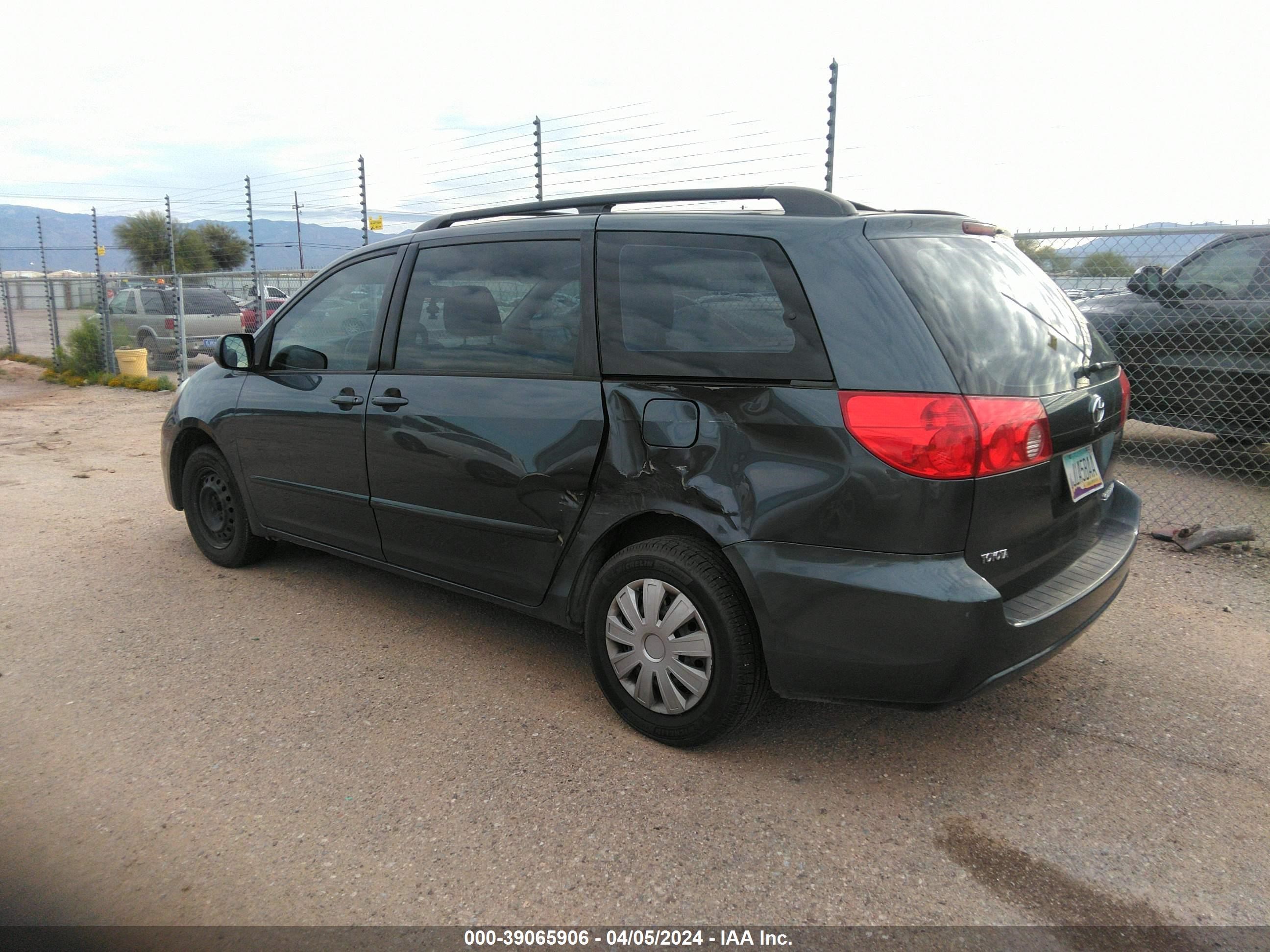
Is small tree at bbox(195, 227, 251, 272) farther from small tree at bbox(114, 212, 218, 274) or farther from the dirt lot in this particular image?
the dirt lot

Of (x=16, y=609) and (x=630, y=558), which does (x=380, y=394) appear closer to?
(x=630, y=558)

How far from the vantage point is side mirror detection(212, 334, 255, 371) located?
177 inches

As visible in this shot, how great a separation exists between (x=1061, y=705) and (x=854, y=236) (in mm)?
1946

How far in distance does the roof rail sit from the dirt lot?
171cm

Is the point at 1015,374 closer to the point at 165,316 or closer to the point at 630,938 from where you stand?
the point at 630,938

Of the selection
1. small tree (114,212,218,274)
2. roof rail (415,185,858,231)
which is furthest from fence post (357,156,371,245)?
small tree (114,212,218,274)

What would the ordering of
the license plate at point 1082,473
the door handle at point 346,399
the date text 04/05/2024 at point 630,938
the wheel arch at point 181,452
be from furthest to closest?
the wheel arch at point 181,452, the door handle at point 346,399, the license plate at point 1082,473, the date text 04/05/2024 at point 630,938

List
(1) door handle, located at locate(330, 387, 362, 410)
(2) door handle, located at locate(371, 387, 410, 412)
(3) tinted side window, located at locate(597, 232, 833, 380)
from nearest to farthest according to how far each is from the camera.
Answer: (3) tinted side window, located at locate(597, 232, 833, 380) → (2) door handle, located at locate(371, 387, 410, 412) → (1) door handle, located at locate(330, 387, 362, 410)

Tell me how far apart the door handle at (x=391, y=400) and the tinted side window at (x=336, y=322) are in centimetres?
26

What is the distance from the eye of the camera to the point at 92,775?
292cm

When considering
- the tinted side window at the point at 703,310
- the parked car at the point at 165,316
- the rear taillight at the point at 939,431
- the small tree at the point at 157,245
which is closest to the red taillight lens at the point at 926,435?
the rear taillight at the point at 939,431

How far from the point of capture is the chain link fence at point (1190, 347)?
6.10 metres

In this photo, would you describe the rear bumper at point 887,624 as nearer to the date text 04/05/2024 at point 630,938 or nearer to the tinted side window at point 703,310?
the tinted side window at point 703,310

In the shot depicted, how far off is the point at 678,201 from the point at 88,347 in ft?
51.5
